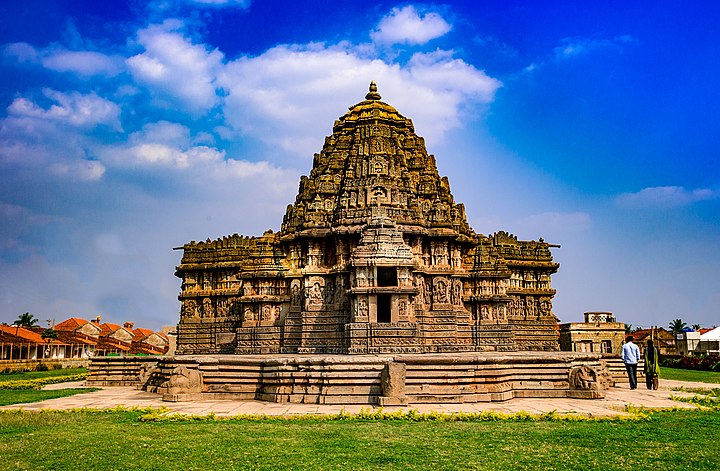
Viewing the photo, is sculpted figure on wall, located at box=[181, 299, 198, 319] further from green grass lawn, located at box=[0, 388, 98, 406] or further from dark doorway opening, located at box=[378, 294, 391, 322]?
green grass lawn, located at box=[0, 388, 98, 406]

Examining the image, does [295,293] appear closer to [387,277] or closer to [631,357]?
[387,277]

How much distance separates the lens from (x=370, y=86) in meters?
35.2

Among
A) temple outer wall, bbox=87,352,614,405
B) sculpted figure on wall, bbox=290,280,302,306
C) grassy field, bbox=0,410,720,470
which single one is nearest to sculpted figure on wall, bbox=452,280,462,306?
sculpted figure on wall, bbox=290,280,302,306

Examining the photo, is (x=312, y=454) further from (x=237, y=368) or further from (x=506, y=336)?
(x=506, y=336)

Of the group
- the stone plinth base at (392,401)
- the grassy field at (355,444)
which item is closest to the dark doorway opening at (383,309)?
the stone plinth base at (392,401)

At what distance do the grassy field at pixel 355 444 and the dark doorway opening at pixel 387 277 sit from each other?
14.2 m

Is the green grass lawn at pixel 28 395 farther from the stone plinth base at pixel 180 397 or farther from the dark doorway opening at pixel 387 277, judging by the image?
the dark doorway opening at pixel 387 277

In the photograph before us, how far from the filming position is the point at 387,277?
26.4m

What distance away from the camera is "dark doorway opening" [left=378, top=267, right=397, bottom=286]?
26.2 m

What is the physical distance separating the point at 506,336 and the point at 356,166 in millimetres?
10998

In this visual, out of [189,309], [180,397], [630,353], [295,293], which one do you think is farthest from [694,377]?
[189,309]

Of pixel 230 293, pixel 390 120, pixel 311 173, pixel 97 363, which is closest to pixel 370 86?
pixel 390 120

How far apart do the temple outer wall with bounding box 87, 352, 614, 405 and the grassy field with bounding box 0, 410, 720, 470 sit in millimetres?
3091

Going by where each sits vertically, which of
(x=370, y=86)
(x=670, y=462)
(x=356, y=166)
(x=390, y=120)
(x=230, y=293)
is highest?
(x=370, y=86)
